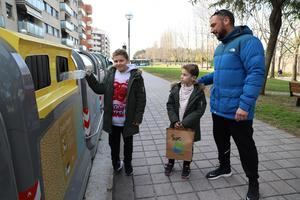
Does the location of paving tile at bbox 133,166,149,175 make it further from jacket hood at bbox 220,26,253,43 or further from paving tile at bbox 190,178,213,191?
jacket hood at bbox 220,26,253,43

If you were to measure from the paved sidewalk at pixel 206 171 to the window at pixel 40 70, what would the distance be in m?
1.64

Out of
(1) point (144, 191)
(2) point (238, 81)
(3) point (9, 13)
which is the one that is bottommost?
(1) point (144, 191)

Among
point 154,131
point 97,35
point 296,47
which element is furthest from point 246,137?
point 97,35

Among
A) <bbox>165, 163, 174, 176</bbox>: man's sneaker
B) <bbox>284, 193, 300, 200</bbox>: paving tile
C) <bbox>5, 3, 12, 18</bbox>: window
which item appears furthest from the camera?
<bbox>5, 3, 12, 18</bbox>: window

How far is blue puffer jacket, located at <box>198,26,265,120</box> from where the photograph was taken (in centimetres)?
258

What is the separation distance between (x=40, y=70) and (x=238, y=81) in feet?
6.11

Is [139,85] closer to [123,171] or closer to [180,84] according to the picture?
[180,84]

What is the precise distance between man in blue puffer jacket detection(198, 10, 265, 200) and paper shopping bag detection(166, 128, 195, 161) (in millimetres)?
472

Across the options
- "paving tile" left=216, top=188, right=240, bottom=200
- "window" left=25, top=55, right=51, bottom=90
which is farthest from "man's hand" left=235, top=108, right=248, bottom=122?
"window" left=25, top=55, right=51, bottom=90

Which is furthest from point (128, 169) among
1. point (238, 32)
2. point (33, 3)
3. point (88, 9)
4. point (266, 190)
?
point (88, 9)

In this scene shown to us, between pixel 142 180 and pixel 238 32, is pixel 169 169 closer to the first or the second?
pixel 142 180

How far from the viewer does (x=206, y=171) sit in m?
3.80

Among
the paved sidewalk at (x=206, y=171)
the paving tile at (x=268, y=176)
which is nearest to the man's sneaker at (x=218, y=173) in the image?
the paved sidewalk at (x=206, y=171)

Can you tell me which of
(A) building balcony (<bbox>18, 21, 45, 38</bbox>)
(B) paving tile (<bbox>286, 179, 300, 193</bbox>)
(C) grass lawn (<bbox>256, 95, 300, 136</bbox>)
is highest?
(A) building balcony (<bbox>18, 21, 45, 38</bbox>)
